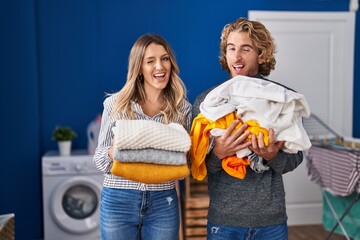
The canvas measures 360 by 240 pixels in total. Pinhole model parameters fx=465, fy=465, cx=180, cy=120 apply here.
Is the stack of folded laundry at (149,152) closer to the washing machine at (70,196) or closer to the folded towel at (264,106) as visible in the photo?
the folded towel at (264,106)

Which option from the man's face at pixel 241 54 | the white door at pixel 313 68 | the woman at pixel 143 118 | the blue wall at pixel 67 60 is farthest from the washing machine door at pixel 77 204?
the man's face at pixel 241 54

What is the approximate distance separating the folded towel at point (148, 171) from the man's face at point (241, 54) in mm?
398

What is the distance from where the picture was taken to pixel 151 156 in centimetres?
146

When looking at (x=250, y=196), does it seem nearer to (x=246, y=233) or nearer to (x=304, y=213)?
(x=246, y=233)

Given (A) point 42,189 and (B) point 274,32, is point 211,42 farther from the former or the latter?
(A) point 42,189

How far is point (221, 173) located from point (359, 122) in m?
3.30

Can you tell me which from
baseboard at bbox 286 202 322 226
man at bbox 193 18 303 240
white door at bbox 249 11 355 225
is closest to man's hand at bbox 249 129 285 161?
man at bbox 193 18 303 240

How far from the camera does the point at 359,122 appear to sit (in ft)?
14.7

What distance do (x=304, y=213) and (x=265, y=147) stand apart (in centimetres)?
317

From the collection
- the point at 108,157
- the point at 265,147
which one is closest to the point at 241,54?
the point at 265,147

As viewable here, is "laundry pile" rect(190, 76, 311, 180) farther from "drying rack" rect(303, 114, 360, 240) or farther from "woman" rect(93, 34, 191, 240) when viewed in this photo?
"drying rack" rect(303, 114, 360, 240)

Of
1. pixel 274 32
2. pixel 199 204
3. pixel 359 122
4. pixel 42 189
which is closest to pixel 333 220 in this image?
pixel 199 204

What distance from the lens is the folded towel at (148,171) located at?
1.45m

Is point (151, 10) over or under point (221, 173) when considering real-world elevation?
over
